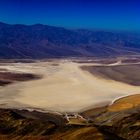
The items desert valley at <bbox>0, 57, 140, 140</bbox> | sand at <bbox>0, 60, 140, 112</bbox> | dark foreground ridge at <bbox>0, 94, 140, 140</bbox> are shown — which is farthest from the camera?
sand at <bbox>0, 60, 140, 112</bbox>

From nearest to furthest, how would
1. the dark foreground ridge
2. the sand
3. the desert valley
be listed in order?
1. the dark foreground ridge
2. the desert valley
3. the sand

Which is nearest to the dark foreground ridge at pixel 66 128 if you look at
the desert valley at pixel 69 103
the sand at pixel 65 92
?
the desert valley at pixel 69 103

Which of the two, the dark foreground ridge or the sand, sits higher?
the dark foreground ridge

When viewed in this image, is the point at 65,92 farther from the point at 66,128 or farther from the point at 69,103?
the point at 66,128

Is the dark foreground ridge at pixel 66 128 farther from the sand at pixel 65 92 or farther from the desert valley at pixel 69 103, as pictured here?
the sand at pixel 65 92

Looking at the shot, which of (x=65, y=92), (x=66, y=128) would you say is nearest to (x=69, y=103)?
(x=65, y=92)

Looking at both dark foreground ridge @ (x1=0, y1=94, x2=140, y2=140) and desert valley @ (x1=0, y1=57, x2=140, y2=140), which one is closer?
dark foreground ridge @ (x1=0, y1=94, x2=140, y2=140)

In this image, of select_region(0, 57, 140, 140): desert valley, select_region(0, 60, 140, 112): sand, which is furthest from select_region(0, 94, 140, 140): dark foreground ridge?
select_region(0, 60, 140, 112): sand

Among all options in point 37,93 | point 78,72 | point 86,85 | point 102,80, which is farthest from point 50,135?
point 78,72

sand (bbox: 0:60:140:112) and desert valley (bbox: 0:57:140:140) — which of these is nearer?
desert valley (bbox: 0:57:140:140)

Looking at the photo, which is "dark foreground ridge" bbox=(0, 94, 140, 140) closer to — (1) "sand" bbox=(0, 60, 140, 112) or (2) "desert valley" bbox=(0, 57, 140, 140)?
(2) "desert valley" bbox=(0, 57, 140, 140)
